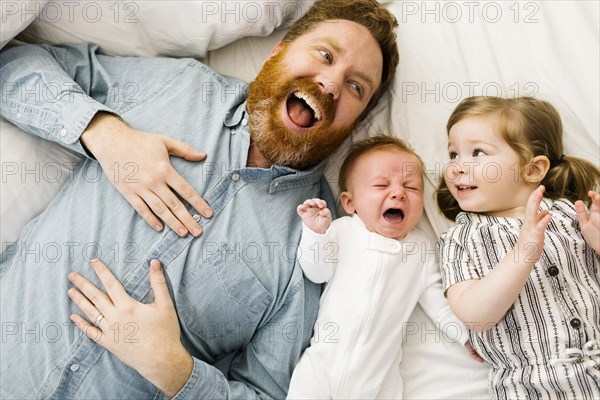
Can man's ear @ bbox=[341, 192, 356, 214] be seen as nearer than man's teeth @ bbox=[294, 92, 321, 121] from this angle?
No

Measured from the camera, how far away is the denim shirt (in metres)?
1.31

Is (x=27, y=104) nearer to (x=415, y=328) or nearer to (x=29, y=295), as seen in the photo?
(x=29, y=295)

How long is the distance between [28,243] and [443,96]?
43.7 inches

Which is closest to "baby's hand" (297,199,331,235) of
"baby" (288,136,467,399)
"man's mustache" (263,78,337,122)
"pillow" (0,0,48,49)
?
"baby" (288,136,467,399)

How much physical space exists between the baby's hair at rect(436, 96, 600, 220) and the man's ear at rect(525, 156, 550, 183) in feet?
0.04

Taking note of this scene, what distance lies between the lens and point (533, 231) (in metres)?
1.22

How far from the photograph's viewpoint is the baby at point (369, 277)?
1.36 metres

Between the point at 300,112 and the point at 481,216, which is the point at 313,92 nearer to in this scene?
the point at 300,112

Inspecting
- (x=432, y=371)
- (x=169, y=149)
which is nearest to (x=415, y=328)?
(x=432, y=371)

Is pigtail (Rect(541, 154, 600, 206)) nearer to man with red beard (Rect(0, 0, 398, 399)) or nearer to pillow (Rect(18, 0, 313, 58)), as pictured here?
man with red beard (Rect(0, 0, 398, 399))

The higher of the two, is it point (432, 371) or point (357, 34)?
point (357, 34)

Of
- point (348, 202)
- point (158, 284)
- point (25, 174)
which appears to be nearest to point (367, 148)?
point (348, 202)

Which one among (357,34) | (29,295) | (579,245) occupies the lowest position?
(29,295)

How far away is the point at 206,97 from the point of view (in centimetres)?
153
